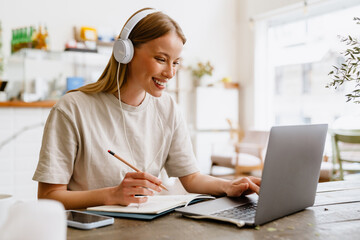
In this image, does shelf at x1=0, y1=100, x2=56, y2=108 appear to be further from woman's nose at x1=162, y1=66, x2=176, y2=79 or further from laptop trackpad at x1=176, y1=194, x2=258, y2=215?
laptop trackpad at x1=176, y1=194, x2=258, y2=215

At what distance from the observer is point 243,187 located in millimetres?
1212

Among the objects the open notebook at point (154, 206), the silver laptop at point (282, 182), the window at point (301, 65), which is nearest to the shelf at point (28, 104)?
the open notebook at point (154, 206)

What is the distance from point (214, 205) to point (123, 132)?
1.63 feet

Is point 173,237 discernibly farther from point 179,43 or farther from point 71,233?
point 179,43

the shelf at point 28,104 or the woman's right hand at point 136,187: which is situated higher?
the shelf at point 28,104

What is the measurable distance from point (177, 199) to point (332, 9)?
4.57 meters

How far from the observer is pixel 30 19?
4613 millimetres

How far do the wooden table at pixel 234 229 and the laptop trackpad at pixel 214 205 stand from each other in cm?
3

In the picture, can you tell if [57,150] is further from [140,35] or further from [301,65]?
[301,65]

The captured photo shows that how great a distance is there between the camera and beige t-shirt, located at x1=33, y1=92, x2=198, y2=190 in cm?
126

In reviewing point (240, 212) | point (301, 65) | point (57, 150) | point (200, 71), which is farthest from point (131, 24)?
point (301, 65)

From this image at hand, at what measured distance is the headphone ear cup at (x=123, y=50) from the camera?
4.42 feet

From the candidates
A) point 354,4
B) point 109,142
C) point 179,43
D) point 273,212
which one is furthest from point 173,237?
point 354,4

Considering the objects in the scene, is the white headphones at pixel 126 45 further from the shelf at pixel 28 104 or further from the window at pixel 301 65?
the window at pixel 301 65
